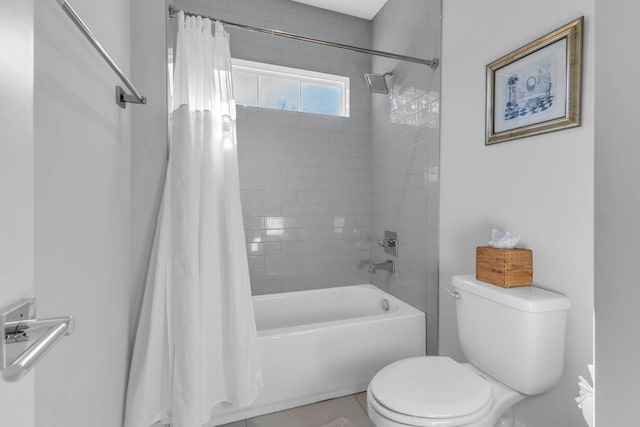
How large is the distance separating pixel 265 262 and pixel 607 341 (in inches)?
98.4

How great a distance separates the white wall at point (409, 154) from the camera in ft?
6.90

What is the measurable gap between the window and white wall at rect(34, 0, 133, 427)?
1.38 meters

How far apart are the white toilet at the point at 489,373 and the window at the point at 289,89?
209cm

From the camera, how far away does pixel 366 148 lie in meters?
2.96

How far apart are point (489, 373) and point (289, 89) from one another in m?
2.52

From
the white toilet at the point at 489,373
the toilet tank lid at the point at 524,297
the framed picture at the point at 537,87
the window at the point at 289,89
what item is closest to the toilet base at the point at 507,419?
the white toilet at the point at 489,373

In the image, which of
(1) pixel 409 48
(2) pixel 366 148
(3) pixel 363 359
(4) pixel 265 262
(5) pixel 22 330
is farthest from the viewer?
(2) pixel 366 148

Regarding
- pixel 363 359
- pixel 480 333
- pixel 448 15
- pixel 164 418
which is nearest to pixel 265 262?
pixel 363 359

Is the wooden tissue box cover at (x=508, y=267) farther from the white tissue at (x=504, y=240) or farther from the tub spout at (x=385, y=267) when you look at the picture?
the tub spout at (x=385, y=267)

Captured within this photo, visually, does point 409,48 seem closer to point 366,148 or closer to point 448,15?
point 448,15

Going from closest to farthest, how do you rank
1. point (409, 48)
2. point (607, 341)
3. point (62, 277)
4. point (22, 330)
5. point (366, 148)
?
point (607, 341), point (22, 330), point (62, 277), point (409, 48), point (366, 148)

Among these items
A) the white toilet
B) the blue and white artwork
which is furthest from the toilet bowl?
the blue and white artwork

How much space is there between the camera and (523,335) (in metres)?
1.24

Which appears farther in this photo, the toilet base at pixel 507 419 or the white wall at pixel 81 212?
the toilet base at pixel 507 419
